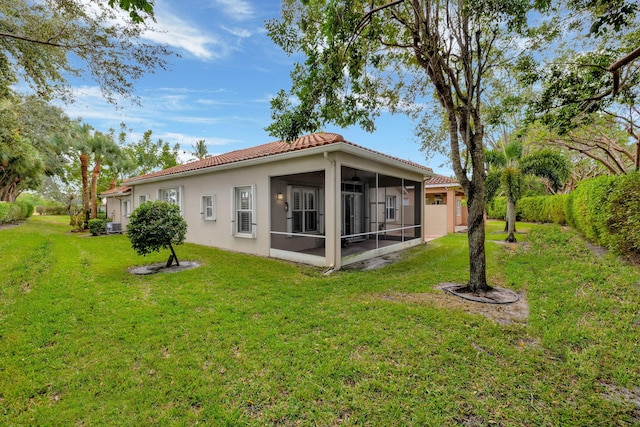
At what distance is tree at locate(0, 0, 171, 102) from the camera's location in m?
6.07

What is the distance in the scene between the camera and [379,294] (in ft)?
A: 17.4

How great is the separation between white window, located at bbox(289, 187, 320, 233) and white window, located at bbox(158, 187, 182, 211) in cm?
545

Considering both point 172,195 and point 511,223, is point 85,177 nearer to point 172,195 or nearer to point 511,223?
point 172,195

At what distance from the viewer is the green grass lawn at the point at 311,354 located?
2359 millimetres

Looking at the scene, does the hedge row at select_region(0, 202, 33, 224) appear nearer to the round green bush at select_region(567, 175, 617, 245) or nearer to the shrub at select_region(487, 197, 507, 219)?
the round green bush at select_region(567, 175, 617, 245)

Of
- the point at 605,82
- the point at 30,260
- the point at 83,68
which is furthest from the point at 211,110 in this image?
the point at 605,82

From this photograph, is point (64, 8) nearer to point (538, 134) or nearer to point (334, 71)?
point (334, 71)

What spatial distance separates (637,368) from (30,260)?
1280 centimetres

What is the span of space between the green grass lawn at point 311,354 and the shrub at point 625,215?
762 mm

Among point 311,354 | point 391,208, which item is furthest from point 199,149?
point 311,354

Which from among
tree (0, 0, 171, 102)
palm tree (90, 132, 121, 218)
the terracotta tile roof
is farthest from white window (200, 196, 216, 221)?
the terracotta tile roof

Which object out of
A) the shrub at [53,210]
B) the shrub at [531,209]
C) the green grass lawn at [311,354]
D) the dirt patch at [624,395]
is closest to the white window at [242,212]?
the green grass lawn at [311,354]

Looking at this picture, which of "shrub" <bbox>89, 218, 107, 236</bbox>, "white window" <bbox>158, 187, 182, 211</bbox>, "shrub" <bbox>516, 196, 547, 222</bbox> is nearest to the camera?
"white window" <bbox>158, 187, 182, 211</bbox>

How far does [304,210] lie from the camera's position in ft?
34.6
